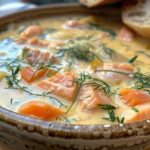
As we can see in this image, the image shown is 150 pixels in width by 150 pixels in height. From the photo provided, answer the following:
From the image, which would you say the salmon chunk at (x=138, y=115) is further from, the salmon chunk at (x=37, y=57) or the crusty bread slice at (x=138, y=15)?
the crusty bread slice at (x=138, y=15)

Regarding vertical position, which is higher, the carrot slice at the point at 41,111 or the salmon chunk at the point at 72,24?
the carrot slice at the point at 41,111

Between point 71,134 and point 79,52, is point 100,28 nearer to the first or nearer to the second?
point 79,52

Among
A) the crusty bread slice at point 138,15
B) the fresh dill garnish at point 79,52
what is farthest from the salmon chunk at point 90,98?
the crusty bread slice at point 138,15

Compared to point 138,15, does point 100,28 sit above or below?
below

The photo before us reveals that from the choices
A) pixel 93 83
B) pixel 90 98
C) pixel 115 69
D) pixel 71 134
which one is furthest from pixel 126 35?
pixel 71 134

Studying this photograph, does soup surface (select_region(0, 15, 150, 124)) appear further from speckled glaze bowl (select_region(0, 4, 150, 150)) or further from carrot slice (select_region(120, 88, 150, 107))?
speckled glaze bowl (select_region(0, 4, 150, 150))

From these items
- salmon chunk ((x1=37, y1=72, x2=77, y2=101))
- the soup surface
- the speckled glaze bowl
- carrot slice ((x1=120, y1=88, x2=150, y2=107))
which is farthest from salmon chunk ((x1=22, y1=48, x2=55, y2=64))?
the speckled glaze bowl
